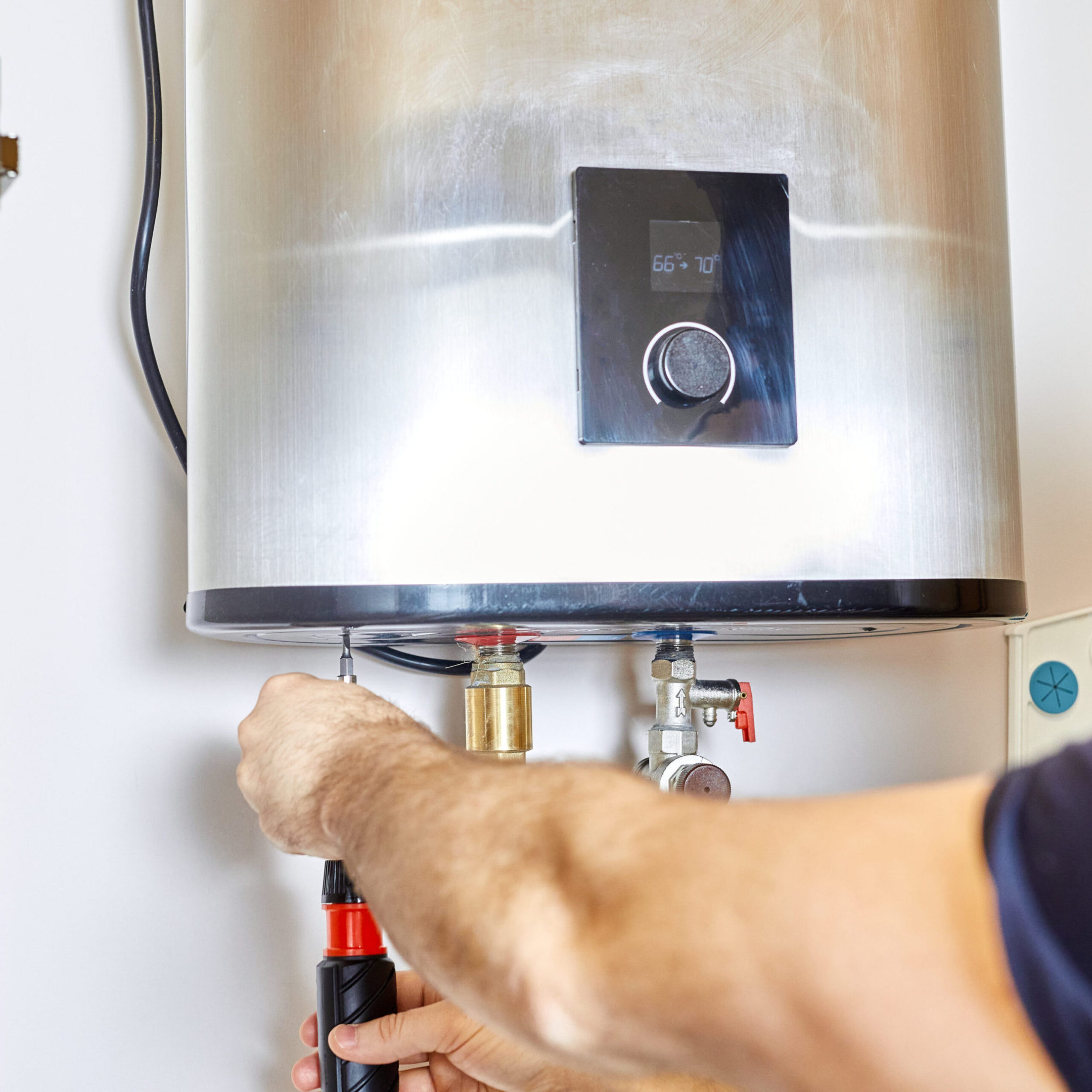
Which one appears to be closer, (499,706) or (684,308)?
(684,308)

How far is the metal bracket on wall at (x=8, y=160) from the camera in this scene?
595 mm

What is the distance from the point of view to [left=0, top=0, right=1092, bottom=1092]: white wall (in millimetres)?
798

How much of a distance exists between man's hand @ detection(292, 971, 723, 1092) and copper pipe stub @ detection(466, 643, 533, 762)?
169mm

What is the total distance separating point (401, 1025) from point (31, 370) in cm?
54

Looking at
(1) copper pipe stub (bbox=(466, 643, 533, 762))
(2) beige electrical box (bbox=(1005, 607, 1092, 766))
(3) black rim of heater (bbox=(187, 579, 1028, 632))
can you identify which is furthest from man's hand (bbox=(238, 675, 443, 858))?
(2) beige electrical box (bbox=(1005, 607, 1092, 766))

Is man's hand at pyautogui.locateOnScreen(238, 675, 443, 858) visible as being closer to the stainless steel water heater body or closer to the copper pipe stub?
the stainless steel water heater body

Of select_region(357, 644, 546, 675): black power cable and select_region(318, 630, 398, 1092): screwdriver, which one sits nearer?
select_region(318, 630, 398, 1092): screwdriver

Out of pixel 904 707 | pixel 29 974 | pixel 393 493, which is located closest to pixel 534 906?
pixel 393 493

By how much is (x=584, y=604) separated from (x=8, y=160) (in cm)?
40

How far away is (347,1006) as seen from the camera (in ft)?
2.28

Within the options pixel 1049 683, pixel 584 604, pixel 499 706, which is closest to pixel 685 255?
A: pixel 584 604

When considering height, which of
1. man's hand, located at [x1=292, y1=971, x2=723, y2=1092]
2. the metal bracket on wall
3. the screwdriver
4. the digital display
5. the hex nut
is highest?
the metal bracket on wall

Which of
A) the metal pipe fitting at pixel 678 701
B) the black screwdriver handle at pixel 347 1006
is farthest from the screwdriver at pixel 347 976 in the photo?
the metal pipe fitting at pixel 678 701

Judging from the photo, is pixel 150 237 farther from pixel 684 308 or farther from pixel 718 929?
pixel 718 929
